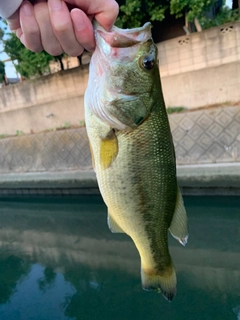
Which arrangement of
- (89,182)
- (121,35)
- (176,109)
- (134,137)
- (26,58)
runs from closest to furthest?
(121,35) < (134,137) < (89,182) < (176,109) < (26,58)

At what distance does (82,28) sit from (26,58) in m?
9.84

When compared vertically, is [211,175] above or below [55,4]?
below

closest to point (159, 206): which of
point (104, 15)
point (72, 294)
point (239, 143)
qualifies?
point (104, 15)

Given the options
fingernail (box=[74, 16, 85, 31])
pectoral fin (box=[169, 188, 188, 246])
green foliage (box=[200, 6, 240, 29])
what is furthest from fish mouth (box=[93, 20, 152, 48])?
green foliage (box=[200, 6, 240, 29])

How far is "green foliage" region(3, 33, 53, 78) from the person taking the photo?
9914 millimetres

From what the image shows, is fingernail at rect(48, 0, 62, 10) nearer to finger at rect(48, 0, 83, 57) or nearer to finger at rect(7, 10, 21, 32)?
finger at rect(48, 0, 83, 57)

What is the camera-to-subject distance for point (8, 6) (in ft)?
3.56

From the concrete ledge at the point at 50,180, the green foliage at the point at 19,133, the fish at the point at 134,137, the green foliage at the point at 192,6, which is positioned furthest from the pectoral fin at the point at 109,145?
the green foliage at the point at 19,133

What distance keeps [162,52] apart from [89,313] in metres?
7.21

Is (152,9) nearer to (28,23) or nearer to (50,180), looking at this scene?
(50,180)

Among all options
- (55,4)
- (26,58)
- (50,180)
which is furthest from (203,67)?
(55,4)

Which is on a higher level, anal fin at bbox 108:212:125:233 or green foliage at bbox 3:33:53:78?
green foliage at bbox 3:33:53:78

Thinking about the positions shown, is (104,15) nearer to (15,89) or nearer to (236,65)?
(236,65)

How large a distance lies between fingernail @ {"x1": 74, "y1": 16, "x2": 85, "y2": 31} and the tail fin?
1.33m
